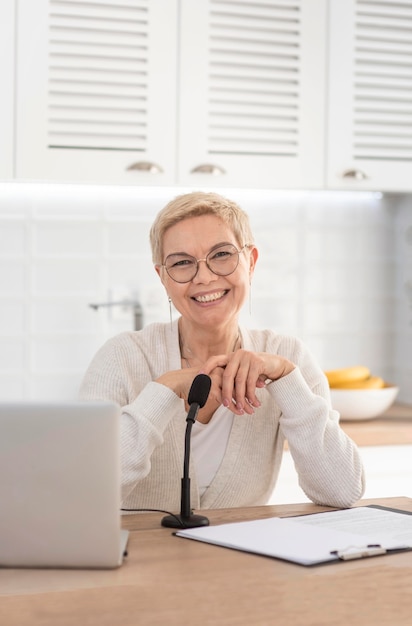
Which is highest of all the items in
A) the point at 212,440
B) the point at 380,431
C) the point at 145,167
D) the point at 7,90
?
the point at 7,90

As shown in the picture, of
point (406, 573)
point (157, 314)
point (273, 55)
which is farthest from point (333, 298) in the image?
point (406, 573)

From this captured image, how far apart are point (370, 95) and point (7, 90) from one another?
1.23 metres

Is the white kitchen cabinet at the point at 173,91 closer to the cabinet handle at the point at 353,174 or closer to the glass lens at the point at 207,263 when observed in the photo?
the cabinet handle at the point at 353,174

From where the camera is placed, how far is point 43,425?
48.2 inches

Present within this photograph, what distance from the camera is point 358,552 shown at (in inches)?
51.5

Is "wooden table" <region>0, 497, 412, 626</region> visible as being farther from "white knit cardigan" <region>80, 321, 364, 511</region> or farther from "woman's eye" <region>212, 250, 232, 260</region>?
"woman's eye" <region>212, 250, 232, 260</region>

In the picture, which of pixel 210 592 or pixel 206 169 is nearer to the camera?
pixel 210 592

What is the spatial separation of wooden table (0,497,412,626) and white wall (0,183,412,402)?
1.87 meters

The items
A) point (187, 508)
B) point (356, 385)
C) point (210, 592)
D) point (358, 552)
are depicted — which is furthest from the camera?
point (356, 385)

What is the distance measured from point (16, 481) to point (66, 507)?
8 centimetres

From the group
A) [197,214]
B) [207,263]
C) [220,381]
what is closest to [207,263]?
[207,263]

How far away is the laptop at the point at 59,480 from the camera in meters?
1.22

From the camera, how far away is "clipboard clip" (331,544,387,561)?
1297 mm

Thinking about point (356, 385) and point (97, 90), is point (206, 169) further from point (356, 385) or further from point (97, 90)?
point (356, 385)
